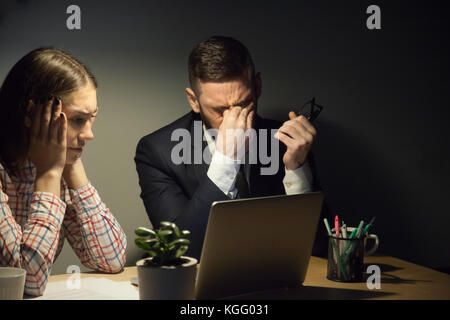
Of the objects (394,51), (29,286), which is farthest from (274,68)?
(29,286)

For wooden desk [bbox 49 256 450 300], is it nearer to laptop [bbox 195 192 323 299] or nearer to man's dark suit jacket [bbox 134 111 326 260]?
laptop [bbox 195 192 323 299]

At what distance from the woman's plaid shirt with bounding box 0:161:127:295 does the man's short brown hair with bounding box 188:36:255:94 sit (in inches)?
28.2

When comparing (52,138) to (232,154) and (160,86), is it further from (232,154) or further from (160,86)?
(160,86)

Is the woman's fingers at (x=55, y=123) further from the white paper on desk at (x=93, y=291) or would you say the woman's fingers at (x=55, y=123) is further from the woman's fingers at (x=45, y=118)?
the white paper on desk at (x=93, y=291)

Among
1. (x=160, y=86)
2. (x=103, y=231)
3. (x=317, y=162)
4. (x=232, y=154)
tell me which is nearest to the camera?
(x=103, y=231)

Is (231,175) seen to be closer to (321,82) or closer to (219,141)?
(219,141)

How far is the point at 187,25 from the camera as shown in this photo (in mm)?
2156

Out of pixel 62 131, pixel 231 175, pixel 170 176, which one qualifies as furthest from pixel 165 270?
pixel 170 176

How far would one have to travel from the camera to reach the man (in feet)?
5.84

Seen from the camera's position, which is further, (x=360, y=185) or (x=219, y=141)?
(x=360, y=185)

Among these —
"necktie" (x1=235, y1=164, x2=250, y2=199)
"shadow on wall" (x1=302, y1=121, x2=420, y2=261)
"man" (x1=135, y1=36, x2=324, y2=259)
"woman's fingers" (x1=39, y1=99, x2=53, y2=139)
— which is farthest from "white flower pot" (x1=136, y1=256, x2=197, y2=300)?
"shadow on wall" (x1=302, y1=121, x2=420, y2=261)

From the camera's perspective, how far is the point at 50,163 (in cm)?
137

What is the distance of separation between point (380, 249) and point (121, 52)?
1.60 metres

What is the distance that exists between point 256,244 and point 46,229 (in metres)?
0.55
